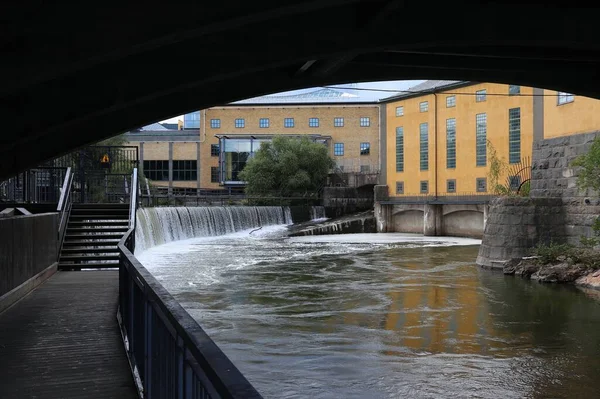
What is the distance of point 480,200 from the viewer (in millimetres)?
41156

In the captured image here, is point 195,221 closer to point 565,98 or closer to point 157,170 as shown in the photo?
point 565,98

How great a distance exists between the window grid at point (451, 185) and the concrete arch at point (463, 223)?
5.19 feet

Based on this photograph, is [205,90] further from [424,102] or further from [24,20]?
[424,102]

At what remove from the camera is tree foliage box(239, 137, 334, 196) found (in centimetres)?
5738

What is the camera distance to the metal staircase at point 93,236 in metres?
16.2

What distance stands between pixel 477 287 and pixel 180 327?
17628 mm

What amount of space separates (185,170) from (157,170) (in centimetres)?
374

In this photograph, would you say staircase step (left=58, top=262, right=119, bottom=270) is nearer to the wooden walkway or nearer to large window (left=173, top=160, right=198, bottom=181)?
the wooden walkway

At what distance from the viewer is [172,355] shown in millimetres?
3625

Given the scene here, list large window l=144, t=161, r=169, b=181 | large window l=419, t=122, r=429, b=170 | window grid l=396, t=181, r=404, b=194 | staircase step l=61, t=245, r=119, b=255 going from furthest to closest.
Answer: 1. large window l=144, t=161, r=169, b=181
2. window grid l=396, t=181, r=404, b=194
3. large window l=419, t=122, r=429, b=170
4. staircase step l=61, t=245, r=119, b=255

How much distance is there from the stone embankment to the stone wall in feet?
3.62

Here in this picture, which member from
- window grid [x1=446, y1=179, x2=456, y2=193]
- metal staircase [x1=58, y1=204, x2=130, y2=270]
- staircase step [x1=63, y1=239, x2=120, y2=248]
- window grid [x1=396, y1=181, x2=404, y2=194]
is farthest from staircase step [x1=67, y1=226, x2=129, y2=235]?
window grid [x1=396, y1=181, x2=404, y2=194]

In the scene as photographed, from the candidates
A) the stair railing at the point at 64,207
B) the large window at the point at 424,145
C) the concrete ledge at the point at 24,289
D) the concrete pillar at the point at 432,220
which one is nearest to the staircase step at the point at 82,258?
the stair railing at the point at 64,207

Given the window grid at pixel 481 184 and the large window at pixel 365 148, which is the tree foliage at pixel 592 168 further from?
the large window at pixel 365 148
